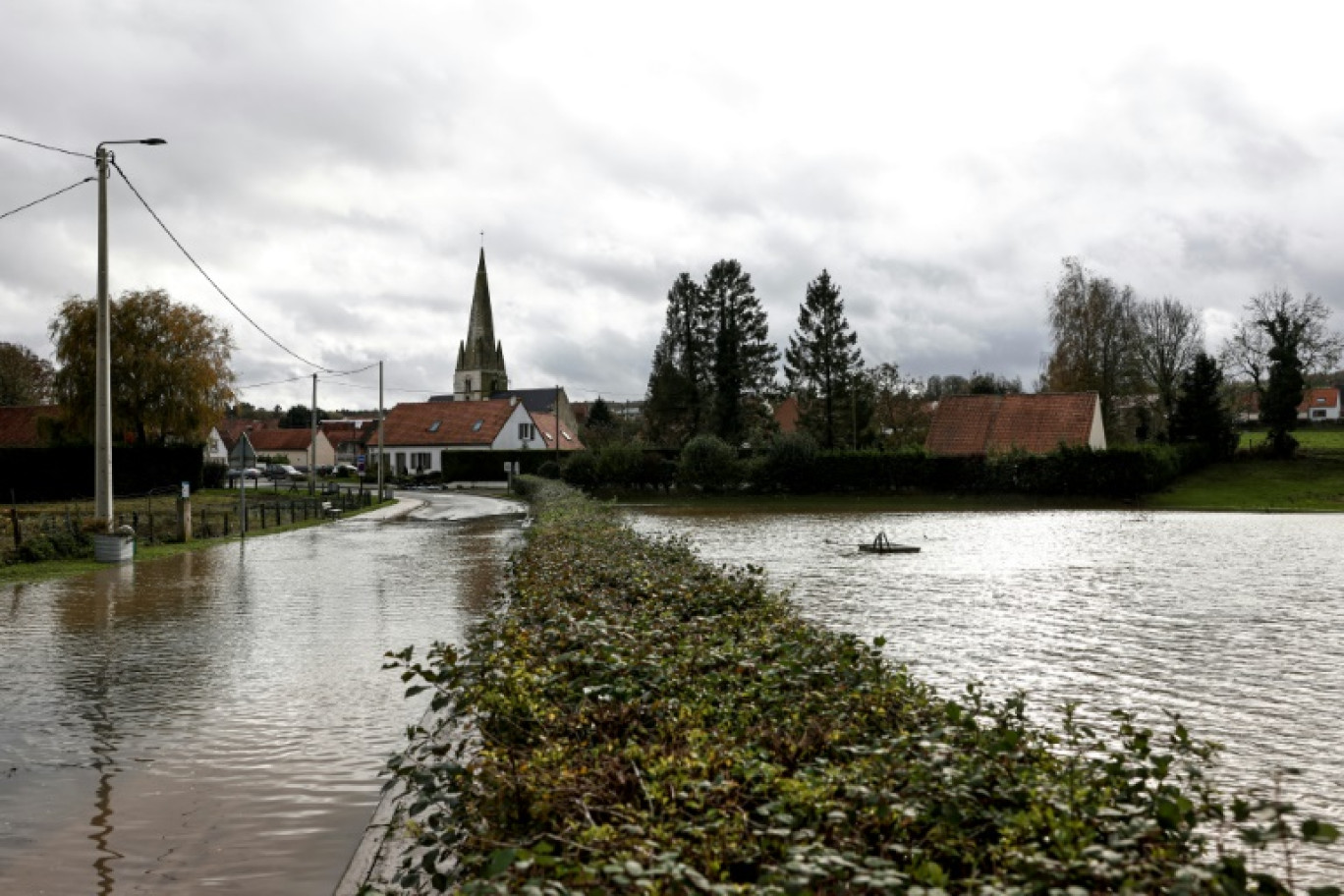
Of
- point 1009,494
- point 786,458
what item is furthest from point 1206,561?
point 786,458

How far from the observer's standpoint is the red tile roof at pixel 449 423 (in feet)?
283

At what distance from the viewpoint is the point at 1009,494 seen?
52.0 m

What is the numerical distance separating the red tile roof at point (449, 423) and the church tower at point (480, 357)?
20319 mm

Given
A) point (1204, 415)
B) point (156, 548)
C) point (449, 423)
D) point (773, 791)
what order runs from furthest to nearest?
point (449, 423)
point (1204, 415)
point (156, 548)
point (773, 791)

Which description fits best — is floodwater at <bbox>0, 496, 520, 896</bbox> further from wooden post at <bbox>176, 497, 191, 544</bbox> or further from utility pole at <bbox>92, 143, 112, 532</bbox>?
wooden post at <bbox>176, 497, 191, 544</bbox>

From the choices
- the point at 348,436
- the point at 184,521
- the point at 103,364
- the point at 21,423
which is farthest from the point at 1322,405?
the point at 103,364

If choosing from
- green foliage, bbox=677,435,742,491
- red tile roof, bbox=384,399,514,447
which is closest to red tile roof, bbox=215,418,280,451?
red tile roof, bbox=384,399,514,447

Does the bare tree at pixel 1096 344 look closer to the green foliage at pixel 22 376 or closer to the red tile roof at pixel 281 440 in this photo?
the green foliage at pixel 22 376

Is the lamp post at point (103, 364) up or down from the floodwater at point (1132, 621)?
up

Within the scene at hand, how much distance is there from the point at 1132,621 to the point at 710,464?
148 feet

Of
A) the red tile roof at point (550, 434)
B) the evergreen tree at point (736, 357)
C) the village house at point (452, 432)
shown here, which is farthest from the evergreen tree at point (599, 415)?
the evergreen tree at point (736, 357)

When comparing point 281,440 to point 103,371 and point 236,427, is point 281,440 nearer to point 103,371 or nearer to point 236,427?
point 236,427

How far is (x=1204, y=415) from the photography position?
63688 mm

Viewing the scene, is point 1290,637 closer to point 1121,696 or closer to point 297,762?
point 1121,696
